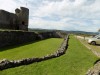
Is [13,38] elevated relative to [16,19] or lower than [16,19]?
lower

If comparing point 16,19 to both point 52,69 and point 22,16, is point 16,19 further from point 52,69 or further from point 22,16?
point 52,69

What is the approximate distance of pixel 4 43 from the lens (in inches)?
931

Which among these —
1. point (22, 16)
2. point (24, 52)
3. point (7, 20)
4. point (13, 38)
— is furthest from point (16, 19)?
point (24, 52)

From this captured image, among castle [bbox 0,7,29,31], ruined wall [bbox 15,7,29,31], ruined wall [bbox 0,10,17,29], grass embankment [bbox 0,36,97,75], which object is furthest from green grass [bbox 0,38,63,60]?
ruined wall [bbox 15,7,29,31]

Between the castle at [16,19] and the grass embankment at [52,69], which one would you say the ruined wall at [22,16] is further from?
the grass embankment at [52,69]

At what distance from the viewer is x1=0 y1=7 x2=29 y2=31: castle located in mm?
34725

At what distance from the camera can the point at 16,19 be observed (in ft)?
133

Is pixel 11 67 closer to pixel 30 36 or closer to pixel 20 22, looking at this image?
pixel 30 36

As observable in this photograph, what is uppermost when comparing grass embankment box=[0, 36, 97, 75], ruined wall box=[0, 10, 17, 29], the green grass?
ruined wall box=[0, 10, 17, 29]

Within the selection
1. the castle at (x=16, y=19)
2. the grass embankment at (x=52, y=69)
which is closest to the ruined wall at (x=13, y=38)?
the castle at (x=16, y=19)

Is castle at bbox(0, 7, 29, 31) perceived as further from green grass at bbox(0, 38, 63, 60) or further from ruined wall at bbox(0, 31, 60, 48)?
green grass at bbox(0, 38, 63, 60)

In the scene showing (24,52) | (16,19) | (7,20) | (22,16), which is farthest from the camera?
(22,16)

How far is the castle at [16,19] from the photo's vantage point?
34.7 meters

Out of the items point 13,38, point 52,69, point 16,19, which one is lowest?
point 52,69
